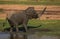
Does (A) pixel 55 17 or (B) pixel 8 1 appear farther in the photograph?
(B) pixel 8 1

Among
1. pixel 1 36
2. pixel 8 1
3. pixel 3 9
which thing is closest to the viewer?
pixel 1 36

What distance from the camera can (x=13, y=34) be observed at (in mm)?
9250

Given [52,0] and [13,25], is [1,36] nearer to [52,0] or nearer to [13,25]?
[13,25]

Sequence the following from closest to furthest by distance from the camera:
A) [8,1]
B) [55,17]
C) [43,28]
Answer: [43,28], [55,17], [8,1]

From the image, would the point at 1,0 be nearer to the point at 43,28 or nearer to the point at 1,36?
the point at 43,28

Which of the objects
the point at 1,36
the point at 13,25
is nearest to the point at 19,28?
the point at 13,25

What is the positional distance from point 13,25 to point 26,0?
250 inches

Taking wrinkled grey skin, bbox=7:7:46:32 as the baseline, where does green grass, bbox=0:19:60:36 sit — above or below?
below

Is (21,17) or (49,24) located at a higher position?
(21,17)

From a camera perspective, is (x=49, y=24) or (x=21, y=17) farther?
(x=49, y=24)

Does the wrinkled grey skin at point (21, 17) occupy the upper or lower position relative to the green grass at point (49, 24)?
upper

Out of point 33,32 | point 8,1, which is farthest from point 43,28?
point 8,1

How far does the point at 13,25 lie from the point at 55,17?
3514mm

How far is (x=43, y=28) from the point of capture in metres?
10.5
